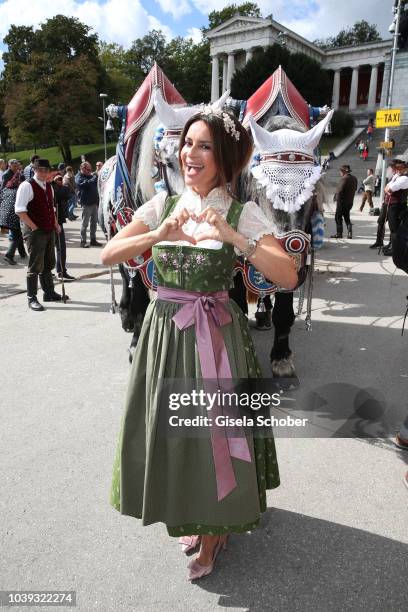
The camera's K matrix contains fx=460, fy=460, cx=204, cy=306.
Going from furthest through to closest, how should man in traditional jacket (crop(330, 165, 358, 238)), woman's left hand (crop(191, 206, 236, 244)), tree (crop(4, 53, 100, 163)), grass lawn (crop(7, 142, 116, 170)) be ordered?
grass lawn (crop(7, 142, 116, 170))
tree (crop(4, 53, 100, 163))
man in traditional jacket (crop(330, 165, 358, 238))
woman's left hand (crop(191, 206, 236, 244))

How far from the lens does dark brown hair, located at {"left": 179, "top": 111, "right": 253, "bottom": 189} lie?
5.94 ft

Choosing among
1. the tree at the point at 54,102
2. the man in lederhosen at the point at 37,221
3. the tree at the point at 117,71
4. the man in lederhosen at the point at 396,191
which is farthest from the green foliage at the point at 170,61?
the man in lederhosen at the point at 37,221

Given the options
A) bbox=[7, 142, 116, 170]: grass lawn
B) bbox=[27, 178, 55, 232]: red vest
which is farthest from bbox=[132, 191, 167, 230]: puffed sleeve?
bbox=[7, 142, 116, 170]: grass lawn

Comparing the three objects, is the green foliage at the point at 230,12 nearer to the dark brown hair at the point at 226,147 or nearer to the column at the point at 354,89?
the column at the point at 354,89

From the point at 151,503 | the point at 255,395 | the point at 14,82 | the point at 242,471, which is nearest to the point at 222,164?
the point at 255,395

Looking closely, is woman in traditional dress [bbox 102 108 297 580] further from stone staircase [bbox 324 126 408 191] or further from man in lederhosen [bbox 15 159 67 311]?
stone staircase [bbox 324 126 408 191]

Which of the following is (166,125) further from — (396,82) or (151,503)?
(396,82)

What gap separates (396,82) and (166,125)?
39.2 metres

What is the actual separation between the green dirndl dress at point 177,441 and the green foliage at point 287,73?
40.2 m

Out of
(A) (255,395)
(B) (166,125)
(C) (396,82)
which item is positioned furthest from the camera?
(C) (396,82)

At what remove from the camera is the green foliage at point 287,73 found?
128 feet

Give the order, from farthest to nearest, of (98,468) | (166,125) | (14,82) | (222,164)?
(14,82)
(166,125)
(98,468)
(222,164)

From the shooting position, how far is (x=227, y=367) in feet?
6.28

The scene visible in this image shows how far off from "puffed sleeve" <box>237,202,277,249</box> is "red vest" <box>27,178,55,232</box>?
15.5ft
